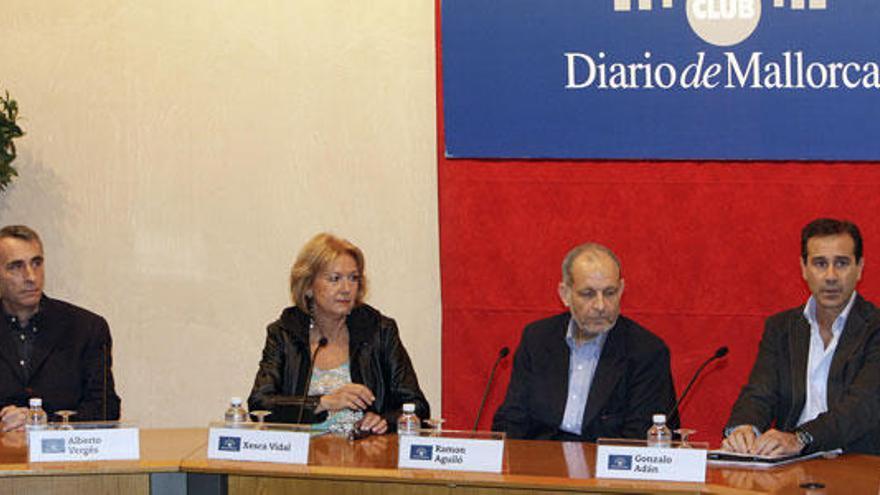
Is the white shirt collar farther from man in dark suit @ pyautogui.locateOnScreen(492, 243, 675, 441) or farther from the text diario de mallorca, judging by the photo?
the text diario de mallorca

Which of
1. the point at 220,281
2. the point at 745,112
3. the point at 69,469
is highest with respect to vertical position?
the point at 745,112

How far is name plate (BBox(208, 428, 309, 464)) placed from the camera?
143 inches

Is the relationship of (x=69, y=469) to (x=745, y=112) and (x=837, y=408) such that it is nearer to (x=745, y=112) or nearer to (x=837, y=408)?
(x=837, y=408)

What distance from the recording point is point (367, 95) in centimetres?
542

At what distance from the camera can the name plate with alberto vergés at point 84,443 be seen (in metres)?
3.65

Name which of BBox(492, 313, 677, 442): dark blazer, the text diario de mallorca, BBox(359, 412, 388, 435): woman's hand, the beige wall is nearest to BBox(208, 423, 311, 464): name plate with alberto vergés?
BBox(359, 412, 388, 435): woman's hand

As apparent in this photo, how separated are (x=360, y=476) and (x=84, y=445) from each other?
2.51ft

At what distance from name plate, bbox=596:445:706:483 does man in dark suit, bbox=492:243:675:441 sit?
796mm

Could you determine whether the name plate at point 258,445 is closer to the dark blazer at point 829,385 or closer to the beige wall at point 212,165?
the dark blazer at point 829,385

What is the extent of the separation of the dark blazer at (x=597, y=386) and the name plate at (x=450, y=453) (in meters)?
0.80

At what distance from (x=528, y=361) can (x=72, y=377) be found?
1.61 meters

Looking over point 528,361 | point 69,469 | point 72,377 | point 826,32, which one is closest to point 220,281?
point 72,377

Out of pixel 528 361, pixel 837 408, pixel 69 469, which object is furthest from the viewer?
pixel 528 361

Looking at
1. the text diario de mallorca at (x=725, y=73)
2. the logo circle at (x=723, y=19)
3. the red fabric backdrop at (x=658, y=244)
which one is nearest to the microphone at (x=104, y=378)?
the red fabric backdrop at (x=658, y=244)
